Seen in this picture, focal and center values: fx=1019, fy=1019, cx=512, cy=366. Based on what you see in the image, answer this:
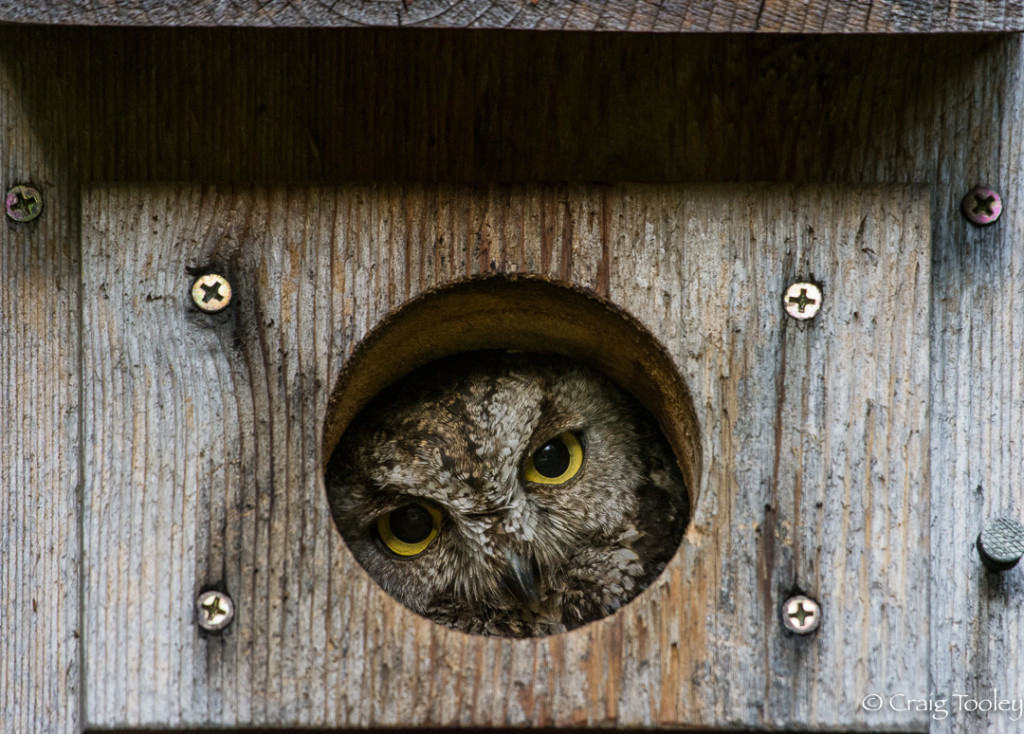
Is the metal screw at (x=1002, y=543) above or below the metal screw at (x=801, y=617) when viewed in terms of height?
above

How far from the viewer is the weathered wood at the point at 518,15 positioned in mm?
1114

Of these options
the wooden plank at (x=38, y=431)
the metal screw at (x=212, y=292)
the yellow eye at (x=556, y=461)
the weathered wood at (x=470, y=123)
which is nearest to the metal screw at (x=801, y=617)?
the weathered wood at (x=470, y=123)

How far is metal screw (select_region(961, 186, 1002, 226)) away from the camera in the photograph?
54.7 inches

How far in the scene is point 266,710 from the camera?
1226 mm

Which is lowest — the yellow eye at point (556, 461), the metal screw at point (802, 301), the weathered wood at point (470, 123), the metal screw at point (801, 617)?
the metal screw at point (801, 617)

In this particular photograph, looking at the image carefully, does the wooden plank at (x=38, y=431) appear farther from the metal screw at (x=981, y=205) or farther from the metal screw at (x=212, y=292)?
the metal screw at (x=981, y=205)

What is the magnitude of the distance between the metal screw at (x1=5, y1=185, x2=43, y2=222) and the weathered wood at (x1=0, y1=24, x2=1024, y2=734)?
3cm

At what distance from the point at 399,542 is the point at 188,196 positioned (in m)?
0.62

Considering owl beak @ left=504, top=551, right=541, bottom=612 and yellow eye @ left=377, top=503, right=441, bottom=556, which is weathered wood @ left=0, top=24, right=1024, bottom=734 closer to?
yellow eye @ left=377, top=503, right=441, bottom=556

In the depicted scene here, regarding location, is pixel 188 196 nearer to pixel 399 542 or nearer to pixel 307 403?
pixel 307 403

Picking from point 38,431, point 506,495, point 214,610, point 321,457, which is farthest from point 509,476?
point 38,431

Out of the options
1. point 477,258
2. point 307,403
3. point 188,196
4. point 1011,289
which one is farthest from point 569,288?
point 1011,289

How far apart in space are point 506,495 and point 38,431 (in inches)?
25.9

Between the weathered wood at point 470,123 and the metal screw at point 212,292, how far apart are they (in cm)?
16
